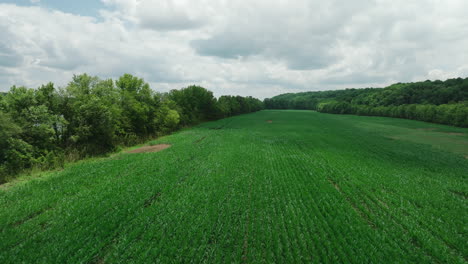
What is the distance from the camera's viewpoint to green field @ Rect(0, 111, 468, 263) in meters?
8.23

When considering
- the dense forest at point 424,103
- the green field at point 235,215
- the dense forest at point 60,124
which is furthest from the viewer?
the dense forest at point 424,103

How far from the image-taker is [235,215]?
1119cm

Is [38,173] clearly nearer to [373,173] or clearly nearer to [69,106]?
[69,106]

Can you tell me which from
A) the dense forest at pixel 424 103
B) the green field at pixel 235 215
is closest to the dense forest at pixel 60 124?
the green field at pixel 235 215

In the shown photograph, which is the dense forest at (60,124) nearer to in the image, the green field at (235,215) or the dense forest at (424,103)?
Result: the green field at (235,215)

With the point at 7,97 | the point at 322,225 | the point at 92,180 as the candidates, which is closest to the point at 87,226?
the point at 92,180

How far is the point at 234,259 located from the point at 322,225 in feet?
17.2

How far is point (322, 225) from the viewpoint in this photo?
10227 millimetres

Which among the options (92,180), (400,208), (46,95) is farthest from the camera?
(46,95)

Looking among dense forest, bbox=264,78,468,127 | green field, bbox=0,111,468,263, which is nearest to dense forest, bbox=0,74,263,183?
green field, bbox=0,111,468,263

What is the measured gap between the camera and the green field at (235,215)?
8.23m

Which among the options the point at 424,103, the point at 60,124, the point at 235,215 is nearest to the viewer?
the point at 235,215

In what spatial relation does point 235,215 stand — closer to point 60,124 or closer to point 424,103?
point 60,124

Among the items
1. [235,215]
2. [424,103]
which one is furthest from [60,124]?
[424,103]
